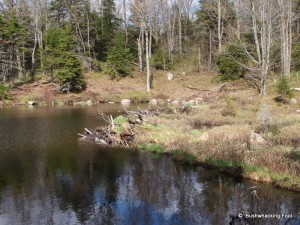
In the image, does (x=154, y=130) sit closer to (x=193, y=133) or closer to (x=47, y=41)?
(x=193, y=133)

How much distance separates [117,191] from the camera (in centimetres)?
1294

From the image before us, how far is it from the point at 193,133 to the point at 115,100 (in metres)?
29.0

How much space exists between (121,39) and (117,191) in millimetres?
44203

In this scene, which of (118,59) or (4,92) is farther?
(118,59)

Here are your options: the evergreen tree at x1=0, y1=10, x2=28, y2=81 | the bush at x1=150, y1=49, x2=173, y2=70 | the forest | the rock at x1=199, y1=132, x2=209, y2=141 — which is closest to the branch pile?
the rock at x1=199, y1=132, x2=209, y2=141

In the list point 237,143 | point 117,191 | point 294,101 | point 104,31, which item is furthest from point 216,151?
point 104,31

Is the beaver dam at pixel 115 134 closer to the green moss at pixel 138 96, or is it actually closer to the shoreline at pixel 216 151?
the shoreline at pixel 216 151

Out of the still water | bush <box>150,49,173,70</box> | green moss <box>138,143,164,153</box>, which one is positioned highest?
bush <box>150,49,173,70</box>

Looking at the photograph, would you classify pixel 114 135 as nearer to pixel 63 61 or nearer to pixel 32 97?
pixel 32 97

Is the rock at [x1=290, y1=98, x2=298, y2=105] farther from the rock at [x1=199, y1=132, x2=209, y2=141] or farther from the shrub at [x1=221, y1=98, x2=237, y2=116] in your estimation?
the rock at [x1=199, y1=132, x2=209, y2=141]

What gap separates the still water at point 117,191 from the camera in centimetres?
1072

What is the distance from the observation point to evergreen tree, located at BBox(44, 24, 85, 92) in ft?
159

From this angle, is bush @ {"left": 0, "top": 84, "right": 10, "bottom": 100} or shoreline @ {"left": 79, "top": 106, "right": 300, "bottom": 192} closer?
shoreline @ {"left": 79, "top": 106, "right": 300, "bottom": 192}

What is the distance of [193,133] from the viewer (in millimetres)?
20297
